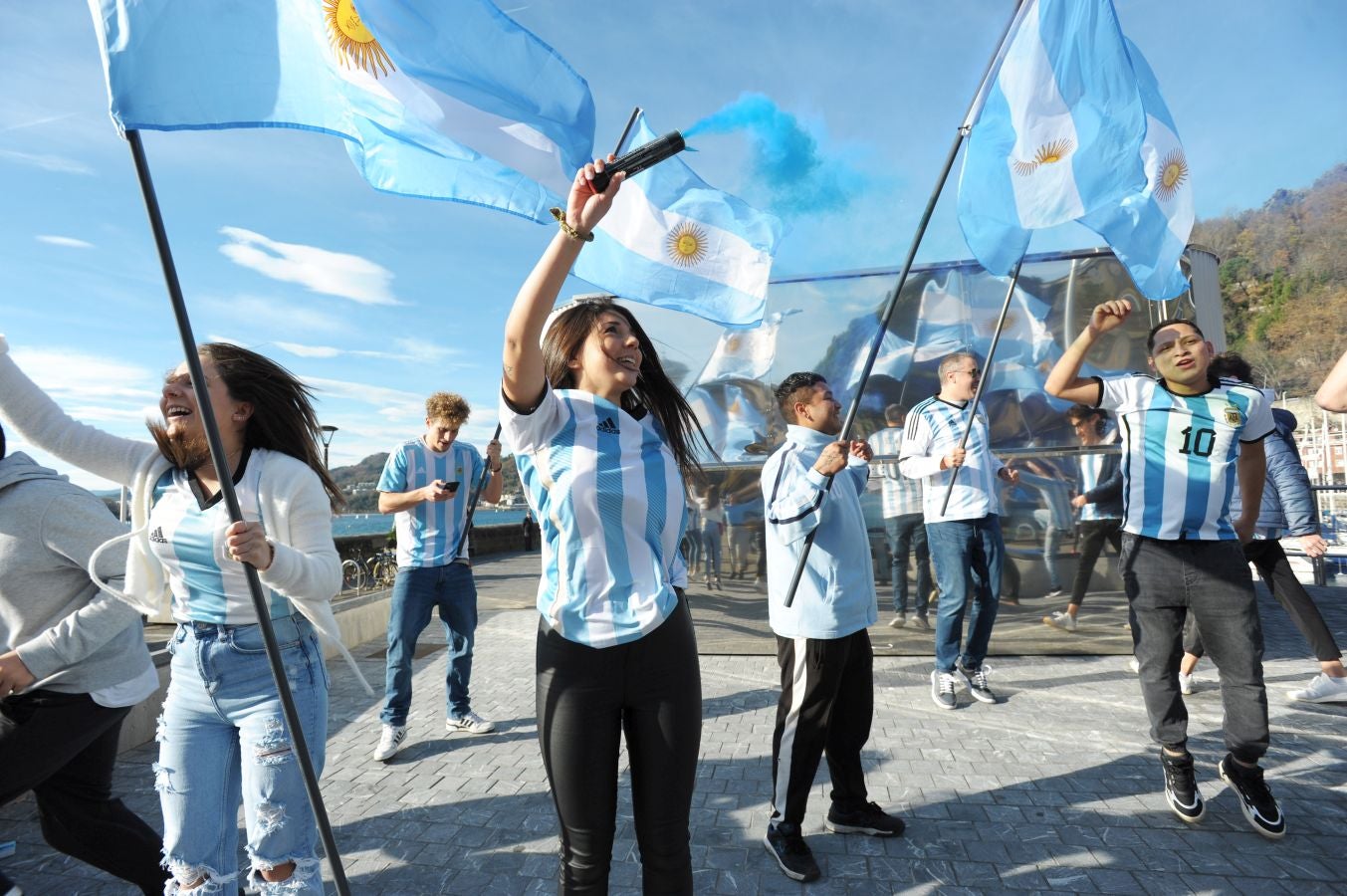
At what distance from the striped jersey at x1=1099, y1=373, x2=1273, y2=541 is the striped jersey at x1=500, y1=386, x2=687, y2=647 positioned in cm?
243

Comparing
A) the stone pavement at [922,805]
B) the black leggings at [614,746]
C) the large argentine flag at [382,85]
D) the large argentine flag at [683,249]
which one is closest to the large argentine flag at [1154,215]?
the large argentine flag at [683,249]

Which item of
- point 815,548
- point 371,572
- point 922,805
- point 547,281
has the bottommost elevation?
point 371,572

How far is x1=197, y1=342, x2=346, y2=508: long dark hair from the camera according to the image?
2.25 metres

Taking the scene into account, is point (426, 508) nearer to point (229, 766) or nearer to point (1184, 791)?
point (229, 766)

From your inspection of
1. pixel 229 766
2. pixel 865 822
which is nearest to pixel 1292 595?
pixel 865 822

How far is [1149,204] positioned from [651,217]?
2713 millimetres

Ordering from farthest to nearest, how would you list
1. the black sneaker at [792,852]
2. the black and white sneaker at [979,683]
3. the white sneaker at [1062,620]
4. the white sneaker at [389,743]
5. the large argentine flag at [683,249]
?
the white sneaker at [1062,620] → the black and white sneaker at [979,683] → the white sneaker at [389,743] → the large argentine flag at [683,249] → the black sneaker at [792,852]

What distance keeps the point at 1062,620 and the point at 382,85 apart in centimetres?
640

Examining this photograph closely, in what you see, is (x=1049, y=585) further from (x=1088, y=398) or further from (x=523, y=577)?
(x=523, y=577)

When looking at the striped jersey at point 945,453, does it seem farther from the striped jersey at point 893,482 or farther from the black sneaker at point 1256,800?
the black sneaker at point 1256,800

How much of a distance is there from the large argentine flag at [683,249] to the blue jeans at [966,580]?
2477 millimetres

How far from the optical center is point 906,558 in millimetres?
6410

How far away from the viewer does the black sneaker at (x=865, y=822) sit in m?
3.08

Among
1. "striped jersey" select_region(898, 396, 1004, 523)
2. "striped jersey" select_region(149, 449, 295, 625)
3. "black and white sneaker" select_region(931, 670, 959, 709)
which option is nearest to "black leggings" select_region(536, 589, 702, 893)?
"striped jersey" select_region(149, 449, 295, 625)
